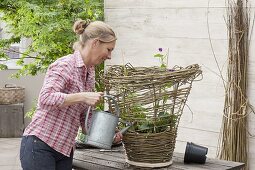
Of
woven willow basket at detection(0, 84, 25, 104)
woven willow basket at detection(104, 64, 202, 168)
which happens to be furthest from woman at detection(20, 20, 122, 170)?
woven willow basket at detection(0, 84, 25, 104)

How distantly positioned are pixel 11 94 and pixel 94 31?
17.5ft

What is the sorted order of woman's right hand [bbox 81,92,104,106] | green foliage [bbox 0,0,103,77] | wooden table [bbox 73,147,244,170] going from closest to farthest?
woman's right hand [bbox 81,92,104,106] → wooden table [bbox 73,147,244,170] → green foliage [bbox 0,0,103,77]

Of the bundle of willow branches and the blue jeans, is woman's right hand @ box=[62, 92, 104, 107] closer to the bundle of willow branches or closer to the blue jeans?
the blue jeans

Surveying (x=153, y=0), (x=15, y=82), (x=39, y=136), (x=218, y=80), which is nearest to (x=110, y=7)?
(x=153, y=0)

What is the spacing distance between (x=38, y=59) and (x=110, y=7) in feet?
4.83

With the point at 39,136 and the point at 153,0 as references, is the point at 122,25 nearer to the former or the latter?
the point at 153,0

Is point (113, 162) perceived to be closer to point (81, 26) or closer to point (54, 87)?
point (54, 87)

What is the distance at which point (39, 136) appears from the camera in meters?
2.45

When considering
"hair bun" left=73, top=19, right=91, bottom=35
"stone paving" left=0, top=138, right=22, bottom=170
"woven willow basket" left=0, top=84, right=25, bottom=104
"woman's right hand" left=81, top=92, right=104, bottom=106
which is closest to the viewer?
"woman's right hand" left=81, top=92, right=104, bottom=106

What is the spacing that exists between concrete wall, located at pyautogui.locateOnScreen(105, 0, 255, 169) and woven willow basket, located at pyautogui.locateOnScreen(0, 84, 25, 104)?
3.87m

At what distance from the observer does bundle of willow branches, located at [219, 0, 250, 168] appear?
3.27 metres

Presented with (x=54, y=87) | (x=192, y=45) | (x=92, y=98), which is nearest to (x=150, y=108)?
(x=92, y=98)

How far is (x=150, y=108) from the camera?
2.54 metres

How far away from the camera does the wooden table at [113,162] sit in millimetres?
2672
